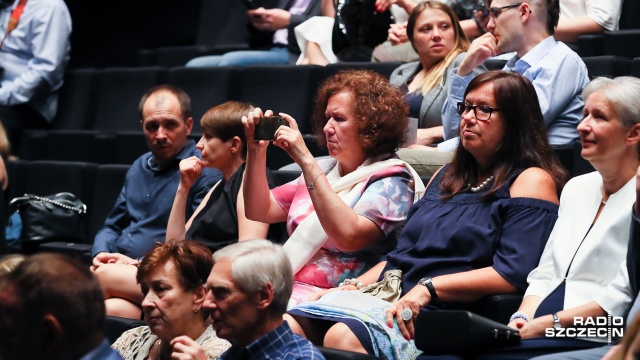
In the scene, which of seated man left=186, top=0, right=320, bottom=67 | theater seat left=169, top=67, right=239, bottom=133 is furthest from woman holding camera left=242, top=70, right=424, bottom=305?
seated man left=186, top=0, right=320, bottom=67

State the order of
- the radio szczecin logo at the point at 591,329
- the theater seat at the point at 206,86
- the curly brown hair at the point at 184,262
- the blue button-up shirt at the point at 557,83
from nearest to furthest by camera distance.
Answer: the radio szczecin logo at the point at 591,329
the curly brown hair at the point at 184,262
the blue button-up shirt at the point at 557,83
the theater seat at the point at 206,86

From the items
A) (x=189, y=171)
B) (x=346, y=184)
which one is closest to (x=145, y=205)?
(x=189, y=171)

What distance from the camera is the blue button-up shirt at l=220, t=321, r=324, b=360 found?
2102 mm

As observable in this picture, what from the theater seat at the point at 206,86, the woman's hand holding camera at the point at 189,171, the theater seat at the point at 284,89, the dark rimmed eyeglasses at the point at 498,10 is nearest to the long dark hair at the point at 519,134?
the dark rimmed eyeglasses at the point at 498,10

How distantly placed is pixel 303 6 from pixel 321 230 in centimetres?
222

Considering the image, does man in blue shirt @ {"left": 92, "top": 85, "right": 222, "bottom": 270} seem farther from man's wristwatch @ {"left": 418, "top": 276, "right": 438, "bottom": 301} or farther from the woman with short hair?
man's wristwatch @ {"left": 418, "top": 276, "right": 438, "bottom": 301}

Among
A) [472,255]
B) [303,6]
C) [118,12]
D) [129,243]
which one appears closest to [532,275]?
[472,255]

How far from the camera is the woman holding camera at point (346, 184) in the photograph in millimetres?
2732

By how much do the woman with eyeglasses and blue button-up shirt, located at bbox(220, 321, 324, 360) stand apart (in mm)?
296

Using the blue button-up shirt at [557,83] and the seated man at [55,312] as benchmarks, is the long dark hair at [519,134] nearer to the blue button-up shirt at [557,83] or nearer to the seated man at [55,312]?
the blue button-up shirt at [557,83]

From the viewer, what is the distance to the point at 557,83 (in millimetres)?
2990

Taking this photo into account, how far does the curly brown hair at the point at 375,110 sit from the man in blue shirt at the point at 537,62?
0.31 m

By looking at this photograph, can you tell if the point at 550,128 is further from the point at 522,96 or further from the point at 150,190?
the point at 150,190

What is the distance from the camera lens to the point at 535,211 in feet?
8.17
